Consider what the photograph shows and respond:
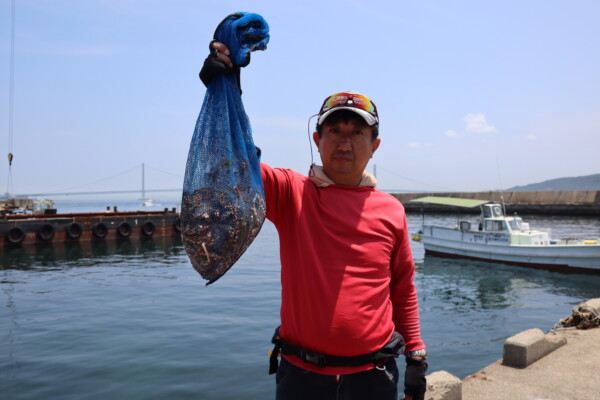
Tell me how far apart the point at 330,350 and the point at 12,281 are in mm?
19033

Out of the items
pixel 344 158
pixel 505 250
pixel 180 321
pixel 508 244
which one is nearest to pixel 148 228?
pixel 180 321

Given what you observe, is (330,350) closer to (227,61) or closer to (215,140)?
(215,140)

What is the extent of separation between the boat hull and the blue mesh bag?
20416 mm

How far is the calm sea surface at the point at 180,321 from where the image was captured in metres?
7.37

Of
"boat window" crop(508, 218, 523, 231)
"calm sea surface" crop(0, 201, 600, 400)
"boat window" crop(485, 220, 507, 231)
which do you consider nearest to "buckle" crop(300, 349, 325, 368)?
"calm sea surface" crop(0, 201, 600, 400)

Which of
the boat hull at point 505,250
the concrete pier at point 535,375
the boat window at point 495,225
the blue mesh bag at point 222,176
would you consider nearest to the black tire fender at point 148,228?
the boat hull at point 505,250

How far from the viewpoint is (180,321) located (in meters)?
11.1

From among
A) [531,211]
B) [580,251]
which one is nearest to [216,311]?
[580,251]

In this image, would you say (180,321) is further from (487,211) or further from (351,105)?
(487,211)

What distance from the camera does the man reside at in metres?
1.94

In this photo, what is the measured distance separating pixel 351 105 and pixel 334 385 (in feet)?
4.09

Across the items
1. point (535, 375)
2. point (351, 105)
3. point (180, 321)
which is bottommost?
point (180, 321)

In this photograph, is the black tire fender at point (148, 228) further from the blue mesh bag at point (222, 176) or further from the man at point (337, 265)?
the blue mesh bag at point (222, 176)

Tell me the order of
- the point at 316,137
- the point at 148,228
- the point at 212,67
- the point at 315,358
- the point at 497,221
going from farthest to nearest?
the point at 148,228
the point at 497,221
the point at 316,137
the point at 315,358
the point at 212,67
